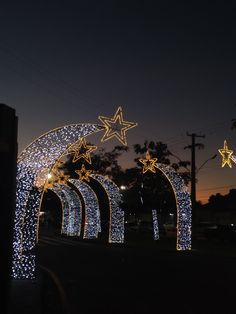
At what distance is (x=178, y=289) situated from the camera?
12500 millimetres

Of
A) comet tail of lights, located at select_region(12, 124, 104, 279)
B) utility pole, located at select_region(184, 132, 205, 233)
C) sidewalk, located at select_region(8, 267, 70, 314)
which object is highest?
utility pole, located at select_region(184, 132, 205, 233)

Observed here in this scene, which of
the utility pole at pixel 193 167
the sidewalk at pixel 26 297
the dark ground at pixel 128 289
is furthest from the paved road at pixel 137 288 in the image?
the utility pole at pixel 193 167

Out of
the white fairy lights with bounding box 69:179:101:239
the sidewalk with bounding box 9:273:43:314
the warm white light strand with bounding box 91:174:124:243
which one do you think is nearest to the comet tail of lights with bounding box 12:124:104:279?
the sidewalk with bounding box 9:273:43:314

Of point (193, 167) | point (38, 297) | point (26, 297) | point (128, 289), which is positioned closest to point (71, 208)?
point (193, 167)

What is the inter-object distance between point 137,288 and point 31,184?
3.90 metres

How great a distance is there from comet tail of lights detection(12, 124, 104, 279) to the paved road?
93 cm

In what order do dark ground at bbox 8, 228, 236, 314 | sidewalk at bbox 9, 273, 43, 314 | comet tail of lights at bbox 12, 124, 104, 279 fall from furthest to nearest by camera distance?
1. comet tail of lights at bbox 12, 124, 104, 279
2. dark ground at bbox 8, 228, 236, 314
3. sidewalk at bbox 9, 273, 43, 314

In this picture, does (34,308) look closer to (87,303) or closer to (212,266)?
(87,303)

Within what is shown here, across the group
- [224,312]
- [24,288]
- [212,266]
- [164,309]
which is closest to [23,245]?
[24,288]

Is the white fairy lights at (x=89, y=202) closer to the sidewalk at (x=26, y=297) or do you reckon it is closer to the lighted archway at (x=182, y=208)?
the lighted archway at (x=182, y=208)

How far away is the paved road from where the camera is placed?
9906 millimetres

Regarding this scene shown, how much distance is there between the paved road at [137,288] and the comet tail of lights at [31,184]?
93cm

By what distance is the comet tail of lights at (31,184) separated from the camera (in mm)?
13234

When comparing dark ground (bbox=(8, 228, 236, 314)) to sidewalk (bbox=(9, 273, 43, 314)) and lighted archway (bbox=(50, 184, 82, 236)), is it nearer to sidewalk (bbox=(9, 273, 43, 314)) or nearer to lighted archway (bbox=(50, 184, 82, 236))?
sidewalk (bbox=(9, 273, 43, 314))
